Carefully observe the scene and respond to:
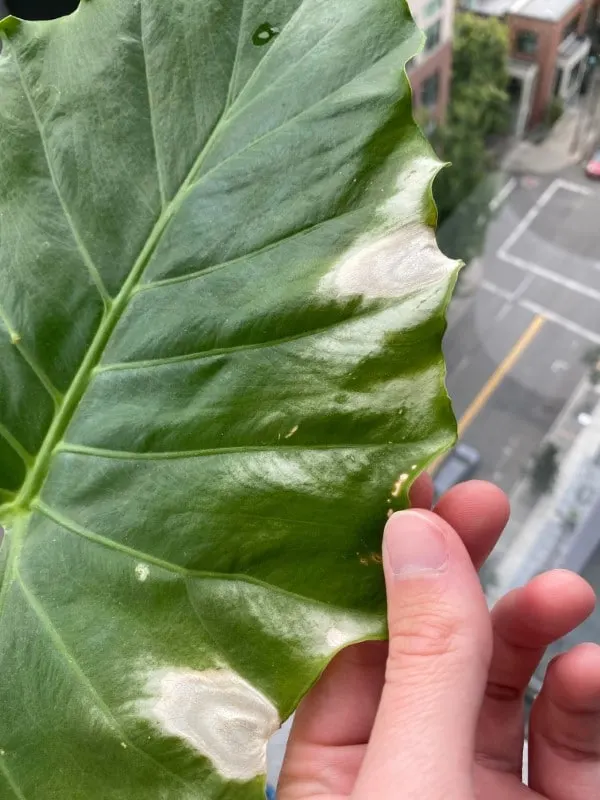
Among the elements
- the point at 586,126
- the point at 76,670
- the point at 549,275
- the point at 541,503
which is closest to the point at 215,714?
the point at 76,670

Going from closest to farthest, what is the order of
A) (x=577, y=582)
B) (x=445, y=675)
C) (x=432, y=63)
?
1. (x=445, y=675)
2. (x=577, y=582)
3. (x=432, y=63)

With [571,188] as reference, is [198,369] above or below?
above

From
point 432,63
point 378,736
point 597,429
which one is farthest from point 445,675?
point 432,63

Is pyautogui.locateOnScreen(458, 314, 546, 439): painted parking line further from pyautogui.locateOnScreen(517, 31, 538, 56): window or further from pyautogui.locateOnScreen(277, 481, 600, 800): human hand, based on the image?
pyautogui.locateOnScreen(277, 481, 600, 800): human hand

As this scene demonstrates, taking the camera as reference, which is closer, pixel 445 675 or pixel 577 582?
pixel 445 675

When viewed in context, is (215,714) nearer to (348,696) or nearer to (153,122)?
(348,696)

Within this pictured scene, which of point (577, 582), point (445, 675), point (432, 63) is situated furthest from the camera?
point (432, 63)

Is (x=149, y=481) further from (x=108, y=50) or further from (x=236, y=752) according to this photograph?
(x=108, y=50)

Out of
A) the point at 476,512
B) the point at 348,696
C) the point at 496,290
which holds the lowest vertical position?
the point at 496,290

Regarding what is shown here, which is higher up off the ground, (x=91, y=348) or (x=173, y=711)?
(x=91, y=348)
